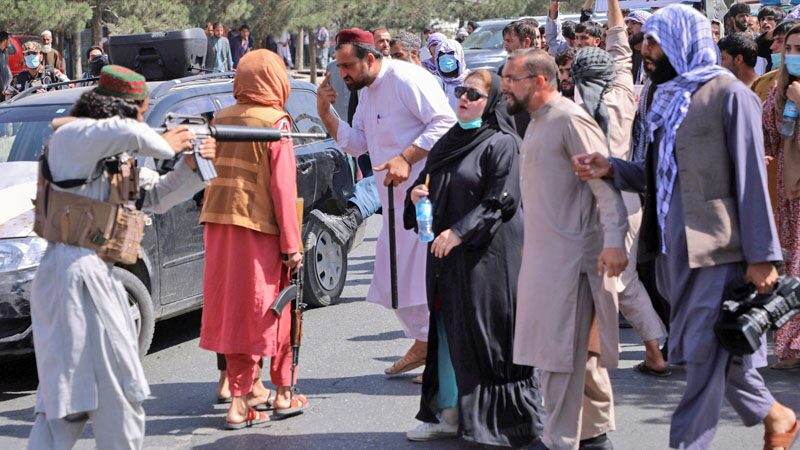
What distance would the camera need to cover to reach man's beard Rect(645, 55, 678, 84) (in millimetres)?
4977

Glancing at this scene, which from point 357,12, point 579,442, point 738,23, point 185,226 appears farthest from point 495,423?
point 357,12

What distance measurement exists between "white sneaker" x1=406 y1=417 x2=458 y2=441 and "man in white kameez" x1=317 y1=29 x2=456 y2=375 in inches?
43.8

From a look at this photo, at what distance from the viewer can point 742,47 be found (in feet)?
25.5

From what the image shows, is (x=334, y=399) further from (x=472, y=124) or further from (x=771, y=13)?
(x=771, y=13)

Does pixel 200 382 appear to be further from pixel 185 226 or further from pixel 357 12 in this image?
pixel 357 12

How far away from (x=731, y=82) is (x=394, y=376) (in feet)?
11.2

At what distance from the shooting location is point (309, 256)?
9320mm

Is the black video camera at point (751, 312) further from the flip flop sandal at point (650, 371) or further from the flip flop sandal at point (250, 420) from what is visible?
the flip flop sandal at point (250, 420)

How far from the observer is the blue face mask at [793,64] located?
23.3 ft

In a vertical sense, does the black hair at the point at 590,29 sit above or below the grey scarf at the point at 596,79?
above

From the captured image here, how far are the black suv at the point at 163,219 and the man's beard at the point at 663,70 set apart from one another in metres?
3.73

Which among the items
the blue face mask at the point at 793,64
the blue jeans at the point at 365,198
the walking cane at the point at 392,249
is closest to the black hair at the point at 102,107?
the walking cane at the point at 392,249

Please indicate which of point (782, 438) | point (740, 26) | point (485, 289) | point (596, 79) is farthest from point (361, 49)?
point (740, 26)

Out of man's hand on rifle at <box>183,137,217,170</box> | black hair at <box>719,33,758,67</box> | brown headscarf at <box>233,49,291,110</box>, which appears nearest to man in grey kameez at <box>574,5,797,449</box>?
man's hand on rifle at <box>183,137,217,170</box>
